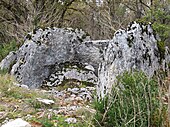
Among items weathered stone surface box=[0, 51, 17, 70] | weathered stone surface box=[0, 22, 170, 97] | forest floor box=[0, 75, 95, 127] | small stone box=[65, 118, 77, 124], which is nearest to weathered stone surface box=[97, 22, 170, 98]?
weathered stone surface box=[0, 22, 170, 97]

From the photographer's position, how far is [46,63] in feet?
27.5

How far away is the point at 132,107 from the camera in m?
3.08

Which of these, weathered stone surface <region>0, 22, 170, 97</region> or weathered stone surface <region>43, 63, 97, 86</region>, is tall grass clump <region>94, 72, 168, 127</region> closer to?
weathered stone surface <region>0, 22, 170, 97</region>

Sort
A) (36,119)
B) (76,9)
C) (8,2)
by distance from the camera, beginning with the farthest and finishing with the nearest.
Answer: (76,9) < (8,2) < (36,119)

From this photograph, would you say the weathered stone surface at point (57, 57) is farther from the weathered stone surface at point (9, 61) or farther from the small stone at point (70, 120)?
the small stone at point (70, 120)

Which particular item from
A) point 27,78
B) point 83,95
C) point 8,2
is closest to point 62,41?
point 27,78

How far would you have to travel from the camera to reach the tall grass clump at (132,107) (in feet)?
9.71

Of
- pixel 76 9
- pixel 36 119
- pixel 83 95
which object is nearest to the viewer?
pixel 36 119

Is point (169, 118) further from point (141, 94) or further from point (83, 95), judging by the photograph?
point (83, 95)

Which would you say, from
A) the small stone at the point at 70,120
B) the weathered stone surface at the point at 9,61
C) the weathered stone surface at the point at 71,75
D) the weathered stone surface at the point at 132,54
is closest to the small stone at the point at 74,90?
the weathered stone surface at the point at 71,75

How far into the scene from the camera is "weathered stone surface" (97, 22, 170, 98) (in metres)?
5.01

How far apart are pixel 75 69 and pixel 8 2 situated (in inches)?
345

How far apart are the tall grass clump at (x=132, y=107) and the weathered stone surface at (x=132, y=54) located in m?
1.14

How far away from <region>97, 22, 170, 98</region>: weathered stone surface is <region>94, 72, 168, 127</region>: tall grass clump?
1142 millimetres
